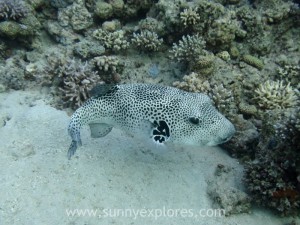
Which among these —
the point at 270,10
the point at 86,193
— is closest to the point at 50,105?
the point at 86,193

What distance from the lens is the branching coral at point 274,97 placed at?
599cm

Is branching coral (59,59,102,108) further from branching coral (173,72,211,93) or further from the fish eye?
the fish eye

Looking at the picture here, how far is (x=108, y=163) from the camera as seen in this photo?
4.97 metres

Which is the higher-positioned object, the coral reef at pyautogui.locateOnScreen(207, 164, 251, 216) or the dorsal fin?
the dorsal fin

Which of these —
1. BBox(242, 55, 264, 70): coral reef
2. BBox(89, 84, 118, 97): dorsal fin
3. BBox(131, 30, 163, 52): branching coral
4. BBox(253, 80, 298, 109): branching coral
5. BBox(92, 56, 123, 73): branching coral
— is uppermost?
BBox(242, 55, 264, 70): coral reef

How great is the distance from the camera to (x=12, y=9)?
663 centimetres

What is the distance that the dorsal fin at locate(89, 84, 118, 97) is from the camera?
4.44 meters

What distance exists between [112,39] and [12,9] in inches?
84.7

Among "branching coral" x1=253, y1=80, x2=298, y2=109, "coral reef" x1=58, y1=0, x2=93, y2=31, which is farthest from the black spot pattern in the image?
"coral reef" x1=58, y1=0, x2=93, y2=31

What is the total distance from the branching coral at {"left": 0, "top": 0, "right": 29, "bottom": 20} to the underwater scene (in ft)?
0.07

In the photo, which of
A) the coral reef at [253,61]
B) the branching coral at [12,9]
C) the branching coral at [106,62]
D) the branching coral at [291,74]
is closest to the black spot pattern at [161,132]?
the branching coral at [106,62]

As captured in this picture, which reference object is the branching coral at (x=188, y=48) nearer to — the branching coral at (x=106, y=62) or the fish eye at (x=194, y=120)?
the branching coral at (x=106, y=62)

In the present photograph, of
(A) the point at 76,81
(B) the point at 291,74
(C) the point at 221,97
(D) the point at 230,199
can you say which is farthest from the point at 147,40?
(D) the point at 230,199

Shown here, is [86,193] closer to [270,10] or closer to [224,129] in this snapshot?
[224,129]
